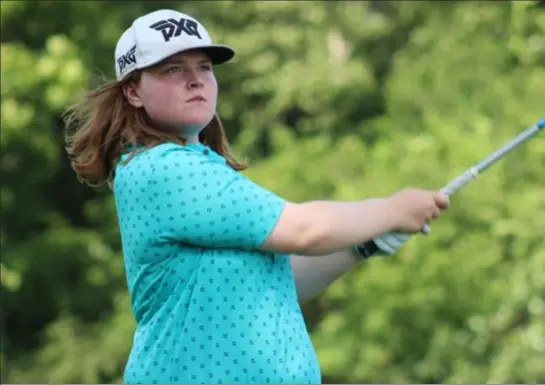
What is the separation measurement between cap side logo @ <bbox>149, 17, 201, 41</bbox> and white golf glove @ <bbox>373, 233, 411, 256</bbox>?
1.76 feet

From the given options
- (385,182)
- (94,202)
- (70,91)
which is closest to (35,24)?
(70,91)

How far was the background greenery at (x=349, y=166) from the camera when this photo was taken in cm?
720

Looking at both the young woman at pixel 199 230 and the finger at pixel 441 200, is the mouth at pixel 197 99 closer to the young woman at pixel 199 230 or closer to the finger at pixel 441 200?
the young woman at pixel 199 230

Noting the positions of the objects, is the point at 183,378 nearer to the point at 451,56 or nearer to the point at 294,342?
the point at 294,342

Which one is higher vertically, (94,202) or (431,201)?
(431,201)

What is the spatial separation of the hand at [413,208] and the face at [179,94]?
1.31 feet

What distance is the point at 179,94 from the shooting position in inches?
93.0

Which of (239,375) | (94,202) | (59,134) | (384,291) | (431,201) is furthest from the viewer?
(94,202)

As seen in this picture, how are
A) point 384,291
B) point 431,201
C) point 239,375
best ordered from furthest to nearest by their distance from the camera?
1. point 384,291
2. point 431,201
3. point 239,375

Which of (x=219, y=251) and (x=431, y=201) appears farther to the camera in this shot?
(x=431, y=201)

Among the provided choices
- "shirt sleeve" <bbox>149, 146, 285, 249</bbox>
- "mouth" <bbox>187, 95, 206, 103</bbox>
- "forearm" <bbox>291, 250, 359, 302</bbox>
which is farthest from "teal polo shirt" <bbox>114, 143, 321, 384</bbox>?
"forearm" <bbox>291, 250, 359, 302</bbox>

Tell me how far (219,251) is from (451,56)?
7774mm

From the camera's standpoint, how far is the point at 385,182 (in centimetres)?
816

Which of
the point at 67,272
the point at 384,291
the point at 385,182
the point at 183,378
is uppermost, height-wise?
the point at 183,378
